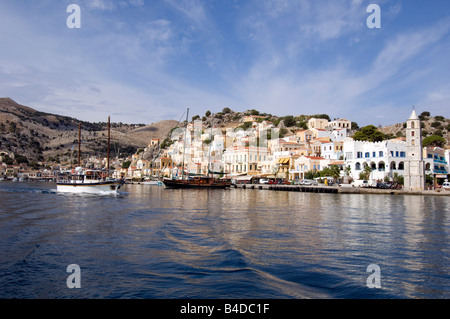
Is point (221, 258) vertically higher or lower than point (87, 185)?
lower

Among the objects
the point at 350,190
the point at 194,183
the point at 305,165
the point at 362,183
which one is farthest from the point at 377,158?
the point at 194,183

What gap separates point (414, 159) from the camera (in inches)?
1774

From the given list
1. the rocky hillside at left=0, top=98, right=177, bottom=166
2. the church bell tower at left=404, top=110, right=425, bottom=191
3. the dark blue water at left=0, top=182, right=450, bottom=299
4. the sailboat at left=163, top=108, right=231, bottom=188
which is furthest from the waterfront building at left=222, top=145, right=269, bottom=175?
the rocky hillside at left=0, top=98, right=177, bottom=166

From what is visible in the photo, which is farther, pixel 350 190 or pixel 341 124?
pixel 341 124

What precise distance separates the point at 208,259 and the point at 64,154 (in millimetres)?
167636

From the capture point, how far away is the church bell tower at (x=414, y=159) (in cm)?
4434

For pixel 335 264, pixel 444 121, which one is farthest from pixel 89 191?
pixel 444 121

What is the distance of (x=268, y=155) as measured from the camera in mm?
71438

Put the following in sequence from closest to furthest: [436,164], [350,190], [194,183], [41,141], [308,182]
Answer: [350,190] → [436,164] → [308,182] → [194,183] → [41,141]

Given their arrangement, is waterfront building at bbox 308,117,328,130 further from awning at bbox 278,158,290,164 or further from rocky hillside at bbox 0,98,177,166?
rocky hillside at bbox 0,98,177,166

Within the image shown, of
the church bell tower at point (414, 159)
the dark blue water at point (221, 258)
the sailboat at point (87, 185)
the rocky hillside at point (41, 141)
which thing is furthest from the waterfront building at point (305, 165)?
the rocky hillside at point (41, 141)

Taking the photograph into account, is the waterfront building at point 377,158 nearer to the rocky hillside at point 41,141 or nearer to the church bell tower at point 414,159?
the church bell tower at point 414,159

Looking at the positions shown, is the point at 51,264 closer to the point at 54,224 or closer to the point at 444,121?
the point at 54,224

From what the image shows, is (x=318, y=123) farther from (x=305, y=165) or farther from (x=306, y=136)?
(x=305, y=165)
